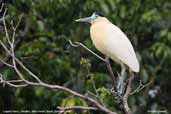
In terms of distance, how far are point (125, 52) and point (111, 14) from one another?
5.74 feet

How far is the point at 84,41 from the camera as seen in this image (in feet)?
14.7

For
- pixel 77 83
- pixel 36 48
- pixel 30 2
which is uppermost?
pixel 30 2

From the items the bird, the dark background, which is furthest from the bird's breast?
the dark background

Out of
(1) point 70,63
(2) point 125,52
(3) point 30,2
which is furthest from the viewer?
(1) point 70,63

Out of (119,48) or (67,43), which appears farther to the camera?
(67,43)

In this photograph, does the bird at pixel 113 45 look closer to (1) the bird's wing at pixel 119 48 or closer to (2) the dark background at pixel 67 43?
(1) the bird's wing at pixel 119 48

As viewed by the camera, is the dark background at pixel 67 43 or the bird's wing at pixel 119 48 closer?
the bird's wing at pixel 119 48

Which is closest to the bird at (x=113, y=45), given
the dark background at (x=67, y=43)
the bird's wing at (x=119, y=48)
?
the bird's wing at (x=119, y=48)

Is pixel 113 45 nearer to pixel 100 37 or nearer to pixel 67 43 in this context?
pixel 100 37

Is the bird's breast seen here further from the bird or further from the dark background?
the dark background

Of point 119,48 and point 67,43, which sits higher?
point 119,48

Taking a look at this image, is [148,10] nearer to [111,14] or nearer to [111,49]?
[111,14]

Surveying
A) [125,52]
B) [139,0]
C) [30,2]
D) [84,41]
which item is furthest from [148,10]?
[125,52]

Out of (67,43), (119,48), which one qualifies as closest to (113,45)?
(119,48)
